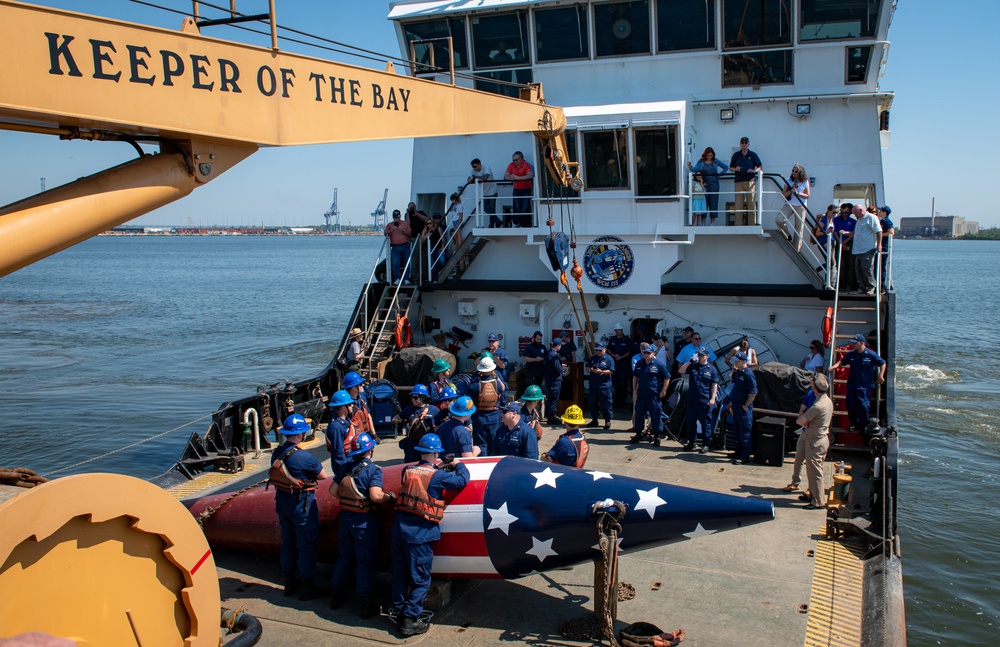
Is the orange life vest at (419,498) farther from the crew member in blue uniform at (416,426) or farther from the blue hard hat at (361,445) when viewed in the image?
the crew member in blue uniform at (416,426)

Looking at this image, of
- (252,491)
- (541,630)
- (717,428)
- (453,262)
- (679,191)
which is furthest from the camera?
(453,262)

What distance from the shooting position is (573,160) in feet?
46.4

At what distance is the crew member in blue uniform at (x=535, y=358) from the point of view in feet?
45.0

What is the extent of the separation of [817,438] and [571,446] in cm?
324

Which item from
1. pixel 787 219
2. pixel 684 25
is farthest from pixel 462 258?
pixel 787 219

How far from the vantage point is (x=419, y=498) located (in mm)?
6652

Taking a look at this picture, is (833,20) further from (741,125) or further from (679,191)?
(679,191)

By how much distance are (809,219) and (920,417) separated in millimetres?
10935

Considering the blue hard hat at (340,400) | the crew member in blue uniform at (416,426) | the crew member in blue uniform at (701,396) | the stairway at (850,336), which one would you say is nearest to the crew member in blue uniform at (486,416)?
the crew member in blue uniform at (416,426)

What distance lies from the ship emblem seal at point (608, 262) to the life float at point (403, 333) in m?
3.37

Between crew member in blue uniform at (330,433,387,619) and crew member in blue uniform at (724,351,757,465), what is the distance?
5.83m

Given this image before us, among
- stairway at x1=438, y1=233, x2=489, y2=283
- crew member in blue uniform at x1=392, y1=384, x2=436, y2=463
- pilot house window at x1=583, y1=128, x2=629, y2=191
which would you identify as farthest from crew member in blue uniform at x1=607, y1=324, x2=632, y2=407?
crew member in blue uniform at x1=392, y1=384, x2=436, y2=463

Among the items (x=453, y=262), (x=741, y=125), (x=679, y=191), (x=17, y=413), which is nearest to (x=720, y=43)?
(x=741, y=125)

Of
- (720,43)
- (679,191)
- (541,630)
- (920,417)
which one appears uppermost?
(720,43)
